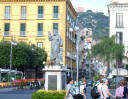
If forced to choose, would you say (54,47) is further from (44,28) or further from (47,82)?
(44,28)

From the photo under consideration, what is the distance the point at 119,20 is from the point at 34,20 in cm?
2029

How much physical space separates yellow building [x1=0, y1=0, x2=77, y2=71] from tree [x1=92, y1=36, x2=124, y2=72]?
9.96 meters

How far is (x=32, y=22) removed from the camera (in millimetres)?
64062

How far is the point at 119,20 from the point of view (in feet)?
165

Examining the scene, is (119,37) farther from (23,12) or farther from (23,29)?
(23,12)

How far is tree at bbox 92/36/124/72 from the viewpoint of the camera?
49656mm

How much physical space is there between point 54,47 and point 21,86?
81.6ft

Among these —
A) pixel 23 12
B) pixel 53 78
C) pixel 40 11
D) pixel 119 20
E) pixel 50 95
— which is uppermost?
pixel 40 11

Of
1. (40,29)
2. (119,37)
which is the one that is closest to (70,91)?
(119,37)

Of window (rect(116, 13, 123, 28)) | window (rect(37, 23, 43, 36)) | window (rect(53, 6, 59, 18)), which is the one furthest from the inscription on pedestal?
window (rect(53, 6, 59, 18))

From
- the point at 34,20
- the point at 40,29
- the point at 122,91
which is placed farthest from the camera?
the point at 34,20

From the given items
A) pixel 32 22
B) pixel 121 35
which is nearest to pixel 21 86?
pixel 121 35

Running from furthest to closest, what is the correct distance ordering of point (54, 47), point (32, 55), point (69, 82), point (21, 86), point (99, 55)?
point (32, 55) → point (99, 55) → point (21, 86) → point (54, 47) → point (69, 82)

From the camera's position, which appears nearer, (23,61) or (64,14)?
(23,61)
